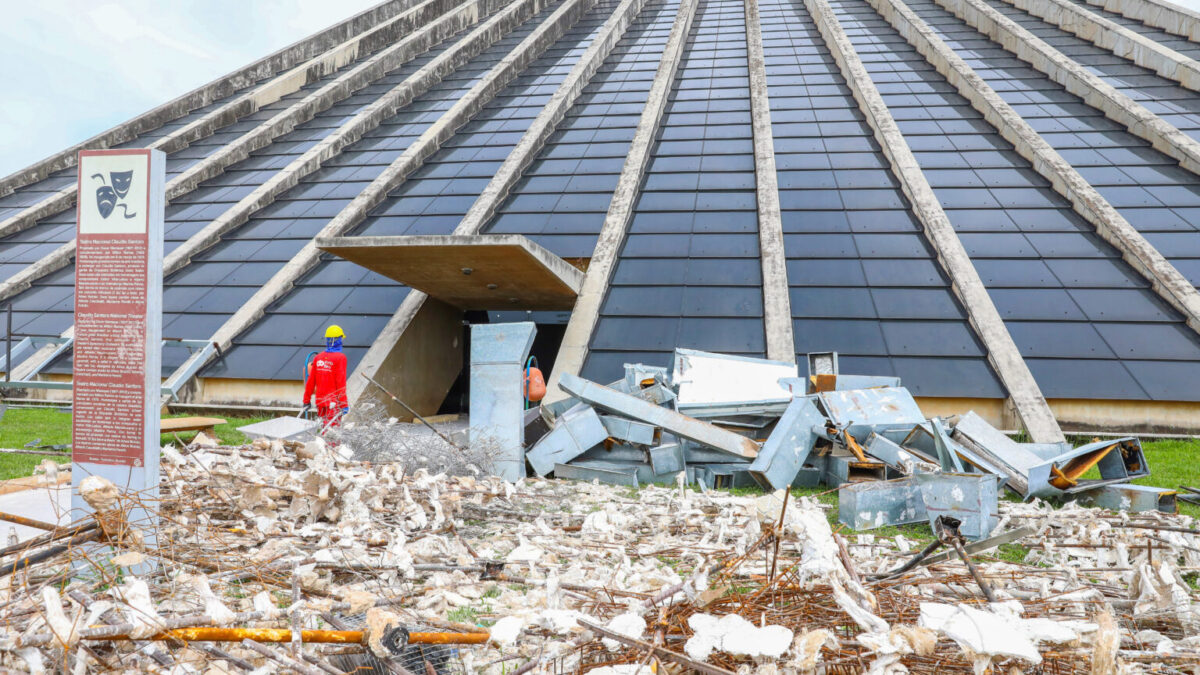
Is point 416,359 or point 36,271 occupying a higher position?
point 36,271

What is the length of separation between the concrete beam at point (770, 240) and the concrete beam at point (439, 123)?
7659mm

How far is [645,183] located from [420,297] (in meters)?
6.66

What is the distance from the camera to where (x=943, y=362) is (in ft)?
39.4

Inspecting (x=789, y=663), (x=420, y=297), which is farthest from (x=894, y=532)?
(x=420, y=297)

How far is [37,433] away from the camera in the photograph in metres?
10.4

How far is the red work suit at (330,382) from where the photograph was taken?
33.3 feet

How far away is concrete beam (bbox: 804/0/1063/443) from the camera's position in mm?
11070

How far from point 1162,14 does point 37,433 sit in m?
33.0

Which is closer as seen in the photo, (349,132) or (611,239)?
(611,239)

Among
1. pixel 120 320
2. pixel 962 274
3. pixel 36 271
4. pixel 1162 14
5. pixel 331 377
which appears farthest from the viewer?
pixel 1162 14

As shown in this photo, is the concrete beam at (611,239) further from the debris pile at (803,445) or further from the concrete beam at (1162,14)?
the concrete beam at (1162,14)

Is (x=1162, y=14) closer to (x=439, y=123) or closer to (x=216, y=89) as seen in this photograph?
(x=439, y=123)

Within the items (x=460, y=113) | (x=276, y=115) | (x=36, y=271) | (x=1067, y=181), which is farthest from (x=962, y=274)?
(x=276, y=115)

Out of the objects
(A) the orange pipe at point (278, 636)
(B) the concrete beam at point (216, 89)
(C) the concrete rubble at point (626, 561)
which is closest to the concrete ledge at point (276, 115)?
(B) the concrete beam at point (216, 89)
